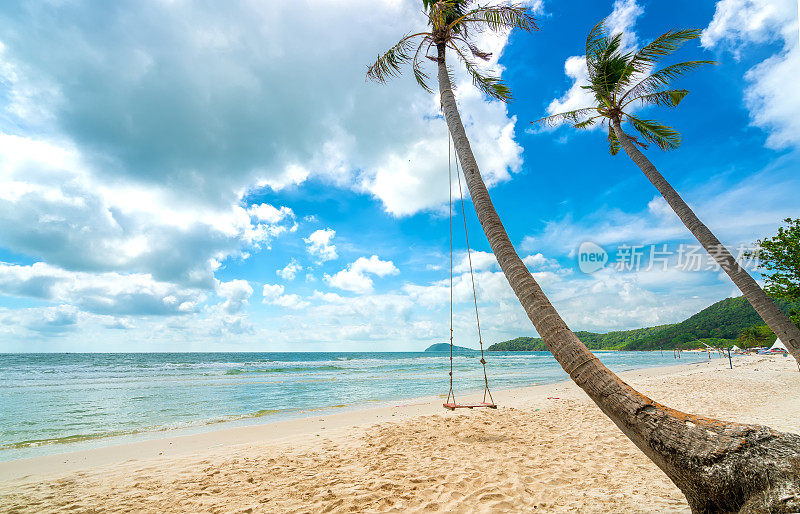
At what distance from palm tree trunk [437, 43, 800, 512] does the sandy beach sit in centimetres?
129

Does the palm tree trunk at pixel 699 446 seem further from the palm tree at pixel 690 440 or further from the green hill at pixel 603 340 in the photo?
the green hill at pixel 603 340

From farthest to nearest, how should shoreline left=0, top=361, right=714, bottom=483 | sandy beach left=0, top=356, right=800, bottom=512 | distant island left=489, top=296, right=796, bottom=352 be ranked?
distant island left=489, top=296, right=796, bottom=352
shoreline left=0, top=361, right=714, bottom=483
sandy beach left=0, top=356, right=800, bottom=512

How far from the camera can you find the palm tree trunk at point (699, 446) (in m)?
2.16

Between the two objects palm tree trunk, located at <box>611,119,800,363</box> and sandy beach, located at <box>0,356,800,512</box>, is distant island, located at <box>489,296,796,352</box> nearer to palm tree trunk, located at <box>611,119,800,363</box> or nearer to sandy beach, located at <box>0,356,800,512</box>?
palm tree trunk, located at <box>611,119,800,363</box>

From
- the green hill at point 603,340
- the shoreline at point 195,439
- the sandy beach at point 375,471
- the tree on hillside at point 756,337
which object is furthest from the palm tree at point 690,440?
the green hill at point 603,340

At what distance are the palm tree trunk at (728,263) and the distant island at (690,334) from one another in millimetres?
48018

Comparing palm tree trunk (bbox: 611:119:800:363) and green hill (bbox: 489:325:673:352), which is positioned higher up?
palm tree trunk (bbox: 611:119:800:363)

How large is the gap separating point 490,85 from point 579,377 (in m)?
5.69

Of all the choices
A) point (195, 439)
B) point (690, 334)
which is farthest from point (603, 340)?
point (195, 439)

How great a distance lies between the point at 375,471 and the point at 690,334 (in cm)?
10295

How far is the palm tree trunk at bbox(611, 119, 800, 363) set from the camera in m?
5.37

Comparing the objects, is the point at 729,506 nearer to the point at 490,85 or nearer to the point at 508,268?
the point at 508,268

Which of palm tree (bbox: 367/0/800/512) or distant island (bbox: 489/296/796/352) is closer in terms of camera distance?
palm tree (bbox: 367/0/800/512)

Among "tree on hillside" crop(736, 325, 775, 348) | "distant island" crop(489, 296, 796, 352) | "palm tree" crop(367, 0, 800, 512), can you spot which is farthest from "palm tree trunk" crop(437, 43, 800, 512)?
"tree on hillside" crop(736, 325, 775, 348)
